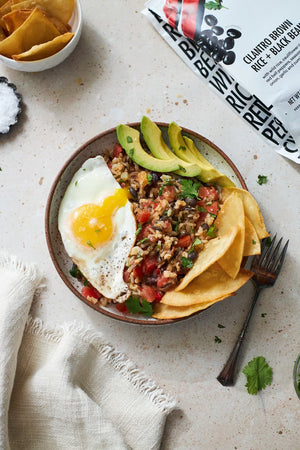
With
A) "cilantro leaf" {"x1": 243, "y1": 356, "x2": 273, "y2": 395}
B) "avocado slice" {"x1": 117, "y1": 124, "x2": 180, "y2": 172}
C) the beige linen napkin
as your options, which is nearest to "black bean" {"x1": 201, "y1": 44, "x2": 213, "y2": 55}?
"avocado slice" {"x1": 117, "y1": 124, "x2": 180, "y2": 172}

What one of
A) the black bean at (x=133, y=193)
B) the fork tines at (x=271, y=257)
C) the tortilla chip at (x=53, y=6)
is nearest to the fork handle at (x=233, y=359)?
the fork tines at (x=271, y=257)

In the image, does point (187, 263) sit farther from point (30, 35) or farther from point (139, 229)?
point (30, 35)

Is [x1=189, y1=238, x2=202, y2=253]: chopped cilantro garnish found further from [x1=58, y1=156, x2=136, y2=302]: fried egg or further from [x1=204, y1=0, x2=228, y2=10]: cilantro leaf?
[x1=204, y1=0, x2=228, y2=10]: cilantro leaf

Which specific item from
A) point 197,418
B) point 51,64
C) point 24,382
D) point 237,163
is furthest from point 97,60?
point 197,418

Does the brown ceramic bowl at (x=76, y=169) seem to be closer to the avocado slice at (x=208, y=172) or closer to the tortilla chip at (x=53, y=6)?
the avocado slice at (x=208, y=172)

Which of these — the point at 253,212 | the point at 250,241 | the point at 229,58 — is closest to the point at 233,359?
the point at 250,241

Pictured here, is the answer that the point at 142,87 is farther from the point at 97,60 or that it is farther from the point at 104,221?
the point at 104,221
